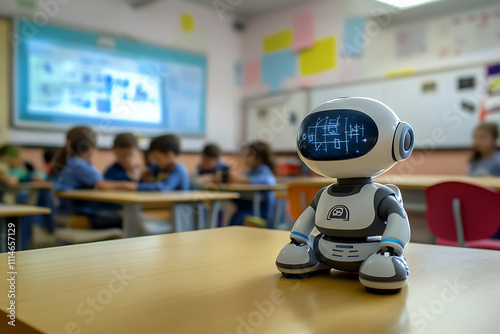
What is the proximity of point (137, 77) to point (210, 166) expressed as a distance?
177 centimetres

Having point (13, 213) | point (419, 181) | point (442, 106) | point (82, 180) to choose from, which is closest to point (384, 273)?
point (13, 213)

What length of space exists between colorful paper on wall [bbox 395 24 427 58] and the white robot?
4454 millimetres

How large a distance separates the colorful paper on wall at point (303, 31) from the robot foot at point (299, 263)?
17.6 ft

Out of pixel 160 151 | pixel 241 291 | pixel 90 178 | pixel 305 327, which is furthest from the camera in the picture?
A: pixel 160 151

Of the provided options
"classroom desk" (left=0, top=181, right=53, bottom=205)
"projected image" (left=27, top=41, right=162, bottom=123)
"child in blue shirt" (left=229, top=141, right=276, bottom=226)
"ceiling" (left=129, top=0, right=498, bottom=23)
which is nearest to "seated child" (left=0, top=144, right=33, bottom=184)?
"classroom desk" (left=0, top=181, right=53, bottom=205)

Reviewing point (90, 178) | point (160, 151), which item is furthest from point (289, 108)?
point (90, 178)

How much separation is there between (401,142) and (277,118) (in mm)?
5462

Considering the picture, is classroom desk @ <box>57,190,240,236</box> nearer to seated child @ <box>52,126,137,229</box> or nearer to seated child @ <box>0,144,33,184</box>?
seated child @ <box>52,126,137,229</box>

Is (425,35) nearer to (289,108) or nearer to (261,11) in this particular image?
(289,108)

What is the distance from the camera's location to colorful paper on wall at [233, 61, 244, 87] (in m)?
6.59

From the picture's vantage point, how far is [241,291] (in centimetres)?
55

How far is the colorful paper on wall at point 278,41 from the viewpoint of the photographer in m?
5.97

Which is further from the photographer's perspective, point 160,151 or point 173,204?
point 160,151

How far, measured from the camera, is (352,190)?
0.65m
